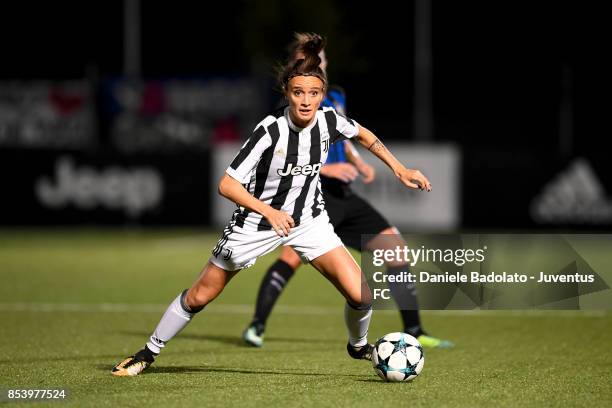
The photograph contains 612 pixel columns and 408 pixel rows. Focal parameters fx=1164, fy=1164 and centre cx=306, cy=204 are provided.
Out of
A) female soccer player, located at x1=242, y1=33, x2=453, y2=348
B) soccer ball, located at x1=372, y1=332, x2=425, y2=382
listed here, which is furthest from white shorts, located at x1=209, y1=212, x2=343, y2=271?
female soccer player, located at x1=242, y1=33, x2=453, y2=348

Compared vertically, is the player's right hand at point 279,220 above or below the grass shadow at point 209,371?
above

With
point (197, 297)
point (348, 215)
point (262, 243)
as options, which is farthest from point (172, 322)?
point (348, 215)

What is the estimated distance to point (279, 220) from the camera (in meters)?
6.37

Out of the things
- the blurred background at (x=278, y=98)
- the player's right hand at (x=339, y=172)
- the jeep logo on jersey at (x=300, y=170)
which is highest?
the jeep logo on jersey at (x=300, y=170)

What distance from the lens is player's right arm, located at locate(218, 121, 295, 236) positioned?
21.0 feet

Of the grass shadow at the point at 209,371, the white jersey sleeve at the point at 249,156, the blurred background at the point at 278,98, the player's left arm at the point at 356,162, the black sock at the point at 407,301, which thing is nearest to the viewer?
the white jersey sleeve at the point at 249,156

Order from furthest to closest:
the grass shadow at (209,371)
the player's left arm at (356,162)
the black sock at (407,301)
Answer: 1. the player's left arm at (356,162)
2. the black sock at (407,301)
3. the grass shadow at (209,371)

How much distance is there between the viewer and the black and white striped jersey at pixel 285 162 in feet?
21.7

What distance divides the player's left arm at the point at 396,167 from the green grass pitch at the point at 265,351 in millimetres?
1170

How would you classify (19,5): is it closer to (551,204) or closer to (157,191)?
(157,191)

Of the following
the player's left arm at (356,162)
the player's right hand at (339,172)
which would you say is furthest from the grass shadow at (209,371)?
the player's left arm at (356,162)

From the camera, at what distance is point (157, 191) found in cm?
2119

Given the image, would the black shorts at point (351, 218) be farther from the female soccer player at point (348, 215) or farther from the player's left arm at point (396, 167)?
the player's left arm at point (396, 167)

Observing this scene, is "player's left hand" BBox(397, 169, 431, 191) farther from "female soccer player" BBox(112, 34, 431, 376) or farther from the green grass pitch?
the green grass pitch
